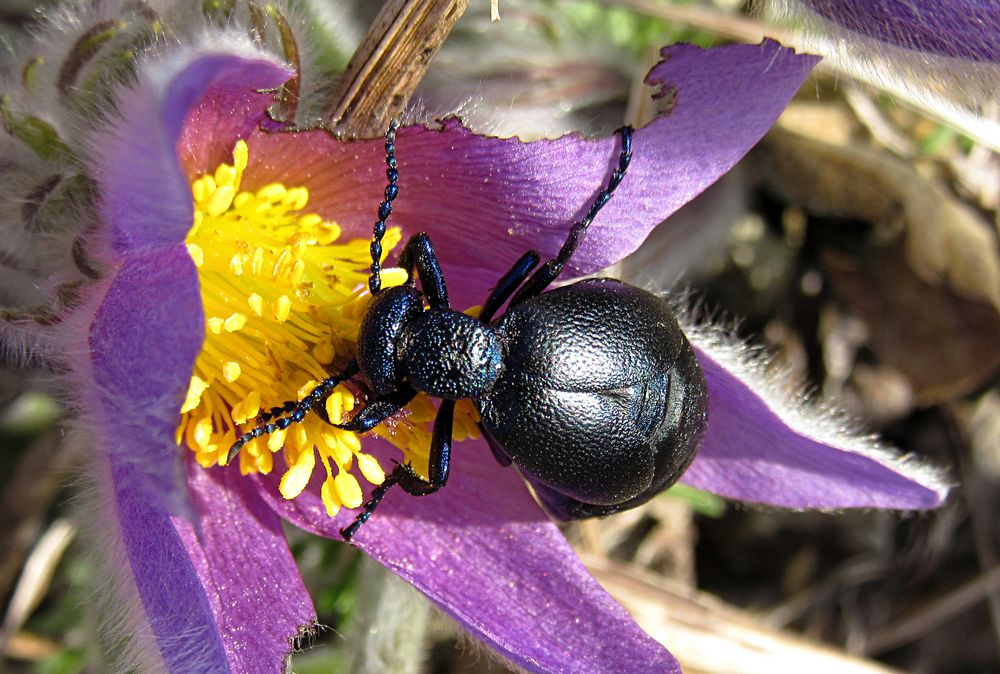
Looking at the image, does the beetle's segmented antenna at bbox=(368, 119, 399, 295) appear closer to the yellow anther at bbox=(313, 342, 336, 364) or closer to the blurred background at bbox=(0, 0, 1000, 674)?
the yellow anther at bbox=(313, 342, 336, 364)

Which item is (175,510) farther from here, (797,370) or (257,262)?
(797,370)

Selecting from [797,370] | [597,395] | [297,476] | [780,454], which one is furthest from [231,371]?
[797,370]

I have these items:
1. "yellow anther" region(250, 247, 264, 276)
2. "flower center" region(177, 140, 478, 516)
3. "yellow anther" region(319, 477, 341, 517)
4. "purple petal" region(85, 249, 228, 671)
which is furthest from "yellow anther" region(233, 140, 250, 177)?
"yellow anther" region(319, 477, 341, 517)

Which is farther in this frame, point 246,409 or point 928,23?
point 246,409

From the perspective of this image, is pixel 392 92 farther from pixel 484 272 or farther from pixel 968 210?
pixel 968 210

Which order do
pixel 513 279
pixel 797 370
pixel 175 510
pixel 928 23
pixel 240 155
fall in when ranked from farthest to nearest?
pixel 797 370
pixel 513 279
pixel 240 155
pixel 928 23
pixel 175 510

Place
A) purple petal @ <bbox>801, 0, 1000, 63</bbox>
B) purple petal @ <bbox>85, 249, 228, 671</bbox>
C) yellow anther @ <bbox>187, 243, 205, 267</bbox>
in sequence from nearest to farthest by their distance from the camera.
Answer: purple petal @ <bbox>85, 249, 228, 671</bbox> → purple petal @ <bbox>801, 0, 1000, 63</bbox> → yellow anther @ <bbox>187, 243, 205, 267</bbox>
